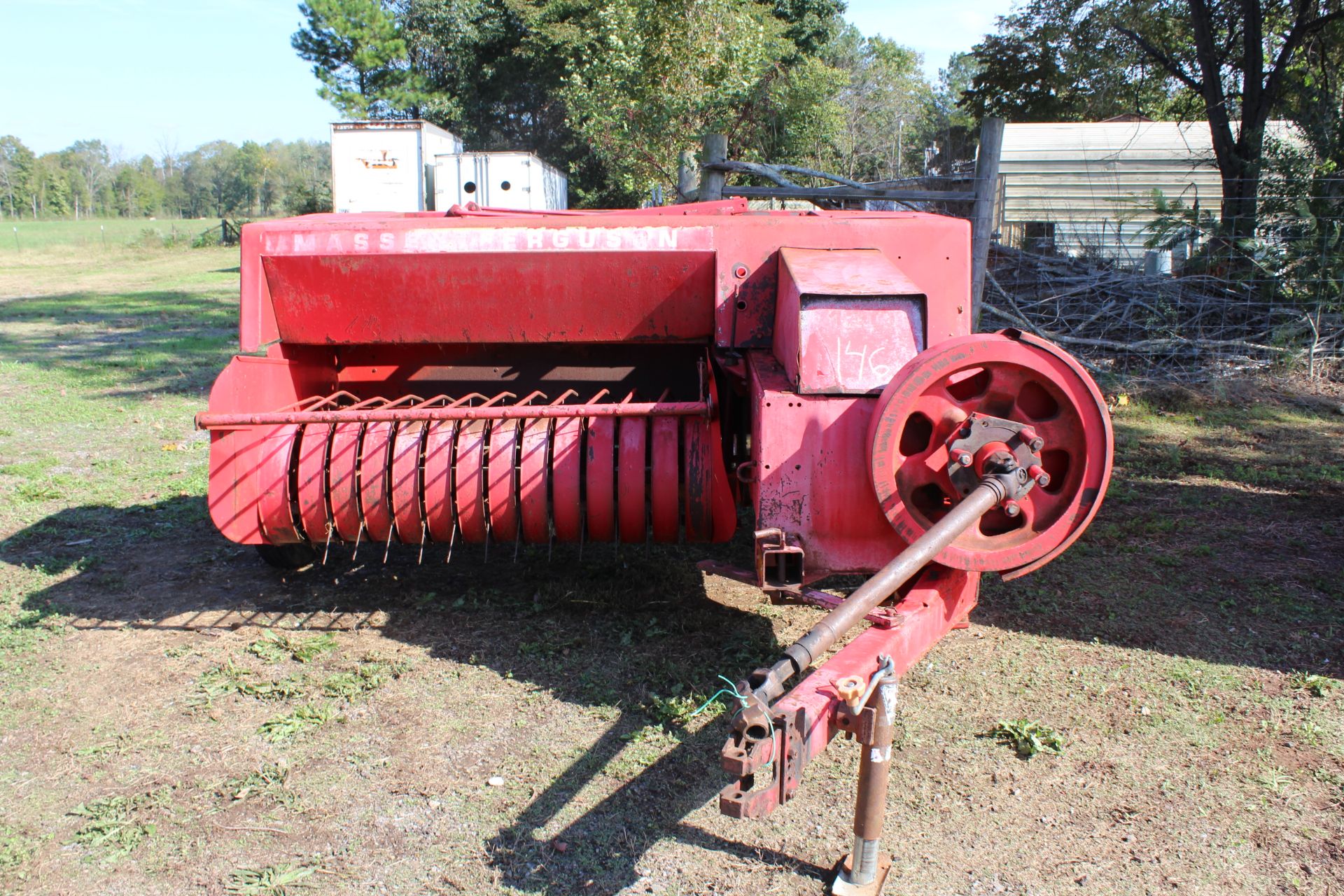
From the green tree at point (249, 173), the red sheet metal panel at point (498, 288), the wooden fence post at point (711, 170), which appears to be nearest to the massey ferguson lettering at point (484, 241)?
the red sheet metal panel at point (498, 288)

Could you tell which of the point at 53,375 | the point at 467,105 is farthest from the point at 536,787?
the point at 467,105

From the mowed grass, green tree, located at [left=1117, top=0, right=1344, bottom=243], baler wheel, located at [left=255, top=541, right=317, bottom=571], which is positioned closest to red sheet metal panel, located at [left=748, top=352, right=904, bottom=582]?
baler wheel, located at [left=255, top=541, right=317, bottom=571]

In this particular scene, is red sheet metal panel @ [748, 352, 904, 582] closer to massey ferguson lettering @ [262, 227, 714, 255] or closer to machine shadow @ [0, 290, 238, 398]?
massey ferguson lettering @ [262, 227, 714, 255]

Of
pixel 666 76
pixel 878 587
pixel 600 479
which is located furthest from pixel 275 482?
pixel 666 76

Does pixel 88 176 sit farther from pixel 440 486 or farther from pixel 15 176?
pixel 440 486

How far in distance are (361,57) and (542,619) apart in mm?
31012

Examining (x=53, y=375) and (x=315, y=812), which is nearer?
(x=315, y=812)

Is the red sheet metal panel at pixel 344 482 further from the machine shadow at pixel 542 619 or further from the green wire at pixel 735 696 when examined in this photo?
the green wire at pixel 735 696

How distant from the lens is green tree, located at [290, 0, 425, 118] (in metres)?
31.0

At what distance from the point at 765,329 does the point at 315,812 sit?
2.37 meters

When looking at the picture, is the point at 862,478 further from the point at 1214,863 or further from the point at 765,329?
the point at 1214,863

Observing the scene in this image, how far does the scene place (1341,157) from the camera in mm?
9188

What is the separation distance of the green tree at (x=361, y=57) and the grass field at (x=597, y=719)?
1114 inches

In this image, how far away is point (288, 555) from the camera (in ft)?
15.1
